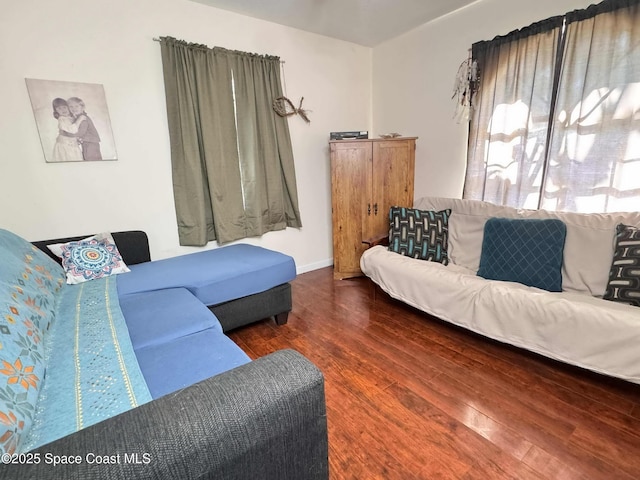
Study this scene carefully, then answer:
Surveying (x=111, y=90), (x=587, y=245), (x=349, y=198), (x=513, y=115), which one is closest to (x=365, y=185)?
(x=349, y=198)

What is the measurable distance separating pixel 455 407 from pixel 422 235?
4.83 ft

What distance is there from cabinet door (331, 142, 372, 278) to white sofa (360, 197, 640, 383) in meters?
0.59

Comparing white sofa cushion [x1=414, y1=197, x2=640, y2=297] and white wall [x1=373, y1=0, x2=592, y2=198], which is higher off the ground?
white wall [x1=373, y1=0, x2=592, y2=198]

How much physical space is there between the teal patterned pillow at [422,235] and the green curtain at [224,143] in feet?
4.08

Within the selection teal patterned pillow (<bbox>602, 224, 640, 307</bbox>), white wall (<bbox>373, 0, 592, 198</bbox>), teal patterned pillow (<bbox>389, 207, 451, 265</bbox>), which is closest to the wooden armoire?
white wall (<bbox>373, 0, 592, 198</bbox>)

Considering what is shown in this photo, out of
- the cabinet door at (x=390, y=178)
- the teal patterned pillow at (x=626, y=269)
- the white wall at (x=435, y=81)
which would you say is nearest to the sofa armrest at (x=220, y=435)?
the teal patterned pillow at (x=626, y=269)

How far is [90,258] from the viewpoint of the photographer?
2.13m

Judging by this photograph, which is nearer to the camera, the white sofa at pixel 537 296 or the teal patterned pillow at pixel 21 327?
the teal patterned pillow at pixel 21 327

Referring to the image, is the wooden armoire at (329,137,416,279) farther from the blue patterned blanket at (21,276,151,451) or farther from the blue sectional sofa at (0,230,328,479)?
the blue patterned blanket at (21,276,151,451)

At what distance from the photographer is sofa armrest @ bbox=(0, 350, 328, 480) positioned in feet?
1.82

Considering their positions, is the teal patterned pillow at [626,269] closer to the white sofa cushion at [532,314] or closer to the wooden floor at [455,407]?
the white sofa cushion at [532,314]

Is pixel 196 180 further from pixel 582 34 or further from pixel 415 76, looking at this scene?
pixel 582 34

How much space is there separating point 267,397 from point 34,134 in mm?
2609

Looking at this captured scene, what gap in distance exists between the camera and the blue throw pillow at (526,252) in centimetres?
203
